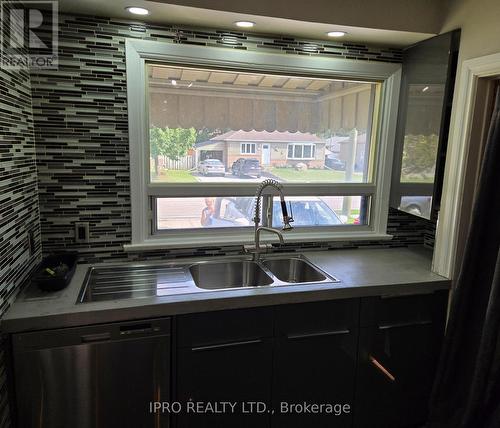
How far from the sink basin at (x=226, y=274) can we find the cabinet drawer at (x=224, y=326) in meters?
0.41

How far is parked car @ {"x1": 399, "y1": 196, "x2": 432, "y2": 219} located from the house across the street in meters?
0.56

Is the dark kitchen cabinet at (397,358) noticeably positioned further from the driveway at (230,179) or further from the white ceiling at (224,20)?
the white ceiling at (224,20)

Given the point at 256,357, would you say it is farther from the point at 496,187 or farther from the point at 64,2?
the point at 64,2

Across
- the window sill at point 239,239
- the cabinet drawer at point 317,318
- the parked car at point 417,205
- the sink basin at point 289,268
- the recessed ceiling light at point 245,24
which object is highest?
the recessed ceiling light at point 245,24

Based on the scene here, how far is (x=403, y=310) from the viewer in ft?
6.47

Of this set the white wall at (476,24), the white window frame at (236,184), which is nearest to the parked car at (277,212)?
the white window frame at (236,184)

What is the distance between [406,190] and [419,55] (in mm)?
785

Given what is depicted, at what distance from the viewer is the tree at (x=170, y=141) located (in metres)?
2.10

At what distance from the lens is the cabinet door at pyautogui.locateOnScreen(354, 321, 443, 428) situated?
6.37 ft

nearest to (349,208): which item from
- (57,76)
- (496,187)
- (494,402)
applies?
(496,187)

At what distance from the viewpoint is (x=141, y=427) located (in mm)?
1662

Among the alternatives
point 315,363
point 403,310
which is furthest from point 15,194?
point 403,310

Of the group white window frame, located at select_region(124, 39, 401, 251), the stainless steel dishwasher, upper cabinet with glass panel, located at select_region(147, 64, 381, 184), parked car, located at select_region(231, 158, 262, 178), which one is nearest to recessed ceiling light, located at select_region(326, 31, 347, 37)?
white window frame, located at select_region(124, 39, 401, 251)

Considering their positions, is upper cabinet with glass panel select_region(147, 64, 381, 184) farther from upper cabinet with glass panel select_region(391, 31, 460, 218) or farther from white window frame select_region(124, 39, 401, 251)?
upper cabinet with glass panel select_region(391, 31, 460, 218)
